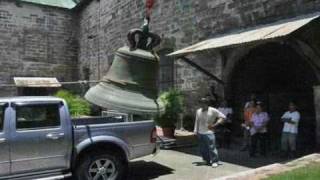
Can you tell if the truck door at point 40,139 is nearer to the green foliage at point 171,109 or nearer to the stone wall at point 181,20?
the green foliage at point 171,109

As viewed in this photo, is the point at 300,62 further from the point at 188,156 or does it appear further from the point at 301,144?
the point at 188,156

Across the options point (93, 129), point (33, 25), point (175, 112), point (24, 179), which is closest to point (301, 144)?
point (175, 112)

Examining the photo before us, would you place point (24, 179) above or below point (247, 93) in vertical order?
below

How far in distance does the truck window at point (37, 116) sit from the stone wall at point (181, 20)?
6.67 meters

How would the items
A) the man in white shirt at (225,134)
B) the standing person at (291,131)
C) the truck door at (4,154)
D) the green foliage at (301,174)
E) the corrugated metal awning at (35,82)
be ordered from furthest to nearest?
the corrugated metal awning at (35,82)
the man in white shirt at (225,134)
the standing person at (291,131)
the truck door at (4,154)
the green foliage at (301,174)

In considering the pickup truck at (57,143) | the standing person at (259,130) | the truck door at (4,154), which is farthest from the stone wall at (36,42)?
the truck door at (4,154)

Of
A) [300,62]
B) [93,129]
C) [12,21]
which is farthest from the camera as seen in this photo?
[12,21]

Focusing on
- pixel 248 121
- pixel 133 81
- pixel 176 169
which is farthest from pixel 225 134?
pixel 133 81

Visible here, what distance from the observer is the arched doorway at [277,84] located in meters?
11.6

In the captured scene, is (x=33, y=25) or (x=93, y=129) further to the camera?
(x=33, y=25)

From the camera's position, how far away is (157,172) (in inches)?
362

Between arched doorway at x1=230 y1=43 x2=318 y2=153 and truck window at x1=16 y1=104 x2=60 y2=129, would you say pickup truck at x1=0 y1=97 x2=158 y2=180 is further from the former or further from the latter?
arched doorway at x1=230 y1=43 x2=318 y2=153

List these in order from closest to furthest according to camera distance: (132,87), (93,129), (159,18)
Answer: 1. (132,87)
2. (93,129)
3. (159,18)

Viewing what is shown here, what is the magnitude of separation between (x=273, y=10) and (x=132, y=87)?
647 centimetres
